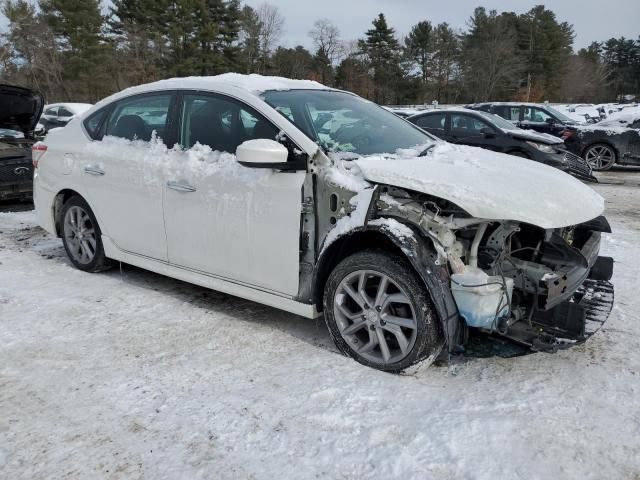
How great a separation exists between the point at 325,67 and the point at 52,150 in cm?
5932

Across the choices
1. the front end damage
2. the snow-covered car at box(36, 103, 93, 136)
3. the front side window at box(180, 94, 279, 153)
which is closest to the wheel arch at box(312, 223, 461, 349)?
the front end damage

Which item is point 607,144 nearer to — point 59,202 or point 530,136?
point 530,136

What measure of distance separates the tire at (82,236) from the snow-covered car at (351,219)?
1.27 feet

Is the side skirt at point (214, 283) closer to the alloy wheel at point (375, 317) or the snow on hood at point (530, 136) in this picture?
the alloy wheel at point (375, 317)

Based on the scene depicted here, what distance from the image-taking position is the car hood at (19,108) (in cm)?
795

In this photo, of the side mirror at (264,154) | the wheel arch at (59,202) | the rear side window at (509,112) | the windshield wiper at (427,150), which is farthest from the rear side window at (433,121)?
the side mirror at (264,154)

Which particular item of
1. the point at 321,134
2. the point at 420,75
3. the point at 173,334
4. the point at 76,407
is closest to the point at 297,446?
the point at 76,407

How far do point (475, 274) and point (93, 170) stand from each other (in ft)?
11.1

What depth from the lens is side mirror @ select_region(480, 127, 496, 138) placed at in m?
10.6

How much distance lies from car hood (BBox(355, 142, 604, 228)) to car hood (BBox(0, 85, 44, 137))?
693cm

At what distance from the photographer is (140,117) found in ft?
14.4

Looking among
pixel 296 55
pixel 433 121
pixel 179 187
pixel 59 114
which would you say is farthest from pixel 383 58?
pixel 179 187

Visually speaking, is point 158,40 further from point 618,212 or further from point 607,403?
point 607,403

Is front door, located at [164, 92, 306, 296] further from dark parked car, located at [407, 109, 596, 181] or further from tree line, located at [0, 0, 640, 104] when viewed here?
tree line, located at [0, 0, 640, 104]
